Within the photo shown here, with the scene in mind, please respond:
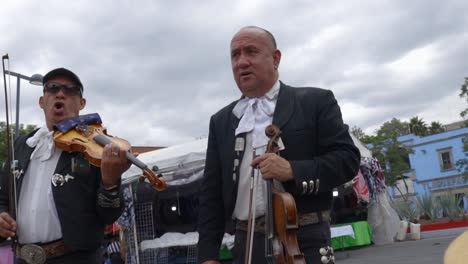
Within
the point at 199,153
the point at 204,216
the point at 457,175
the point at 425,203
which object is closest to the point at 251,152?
the point at 204,216

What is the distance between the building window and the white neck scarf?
145 ft

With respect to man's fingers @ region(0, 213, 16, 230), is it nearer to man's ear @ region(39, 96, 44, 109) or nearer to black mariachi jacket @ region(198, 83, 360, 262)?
man's ear @ region(39, 96, 44, 109)

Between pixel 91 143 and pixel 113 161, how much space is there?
41cm

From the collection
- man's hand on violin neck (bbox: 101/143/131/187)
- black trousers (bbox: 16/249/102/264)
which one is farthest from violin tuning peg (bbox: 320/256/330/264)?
black trousers (bbox: 16/249/102/264)

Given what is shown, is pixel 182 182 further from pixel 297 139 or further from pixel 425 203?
pixel 425 203

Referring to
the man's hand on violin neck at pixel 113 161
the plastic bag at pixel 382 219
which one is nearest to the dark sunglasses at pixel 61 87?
the man's hand on violin neck at pixel 113 161

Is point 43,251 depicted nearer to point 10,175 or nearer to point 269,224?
point 10,175

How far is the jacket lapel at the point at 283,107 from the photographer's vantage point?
8.28ft

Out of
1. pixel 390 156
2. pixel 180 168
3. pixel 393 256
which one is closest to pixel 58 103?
pixel 180 168

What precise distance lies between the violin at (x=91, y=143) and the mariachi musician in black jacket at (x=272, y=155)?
33cm

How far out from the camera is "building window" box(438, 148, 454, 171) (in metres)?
43.1

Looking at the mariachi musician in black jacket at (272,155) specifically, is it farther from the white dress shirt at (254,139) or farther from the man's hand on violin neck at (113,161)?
the man's hand on violin neck at (113,161)

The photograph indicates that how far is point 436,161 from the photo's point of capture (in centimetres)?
4397

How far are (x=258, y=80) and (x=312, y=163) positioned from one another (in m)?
0.56
